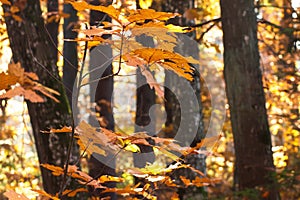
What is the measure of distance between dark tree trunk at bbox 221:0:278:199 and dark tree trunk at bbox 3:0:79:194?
6.49 ft

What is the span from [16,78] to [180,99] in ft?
16.7

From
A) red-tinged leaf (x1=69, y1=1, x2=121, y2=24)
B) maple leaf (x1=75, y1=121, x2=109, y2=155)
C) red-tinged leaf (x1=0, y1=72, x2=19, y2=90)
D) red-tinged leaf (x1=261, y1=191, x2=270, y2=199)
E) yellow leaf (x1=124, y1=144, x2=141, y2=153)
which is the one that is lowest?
red-tinged leaf (x1=261, y1=191, x2=270, y2=199)

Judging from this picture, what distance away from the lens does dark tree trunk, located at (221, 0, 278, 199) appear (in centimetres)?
562

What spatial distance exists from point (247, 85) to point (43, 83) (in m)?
2.19

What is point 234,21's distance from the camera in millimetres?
5629

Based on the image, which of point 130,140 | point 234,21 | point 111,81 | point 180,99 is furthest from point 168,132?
A: point 130,140

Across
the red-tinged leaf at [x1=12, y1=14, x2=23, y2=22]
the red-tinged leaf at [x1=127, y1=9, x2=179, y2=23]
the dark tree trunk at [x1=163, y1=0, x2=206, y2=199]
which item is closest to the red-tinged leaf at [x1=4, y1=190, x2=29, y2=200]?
the red-tinged leaf at [x1=127, y1=9, x2=179, y2=23]

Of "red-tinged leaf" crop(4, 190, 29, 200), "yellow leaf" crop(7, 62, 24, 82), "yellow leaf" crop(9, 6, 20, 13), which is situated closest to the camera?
"yellow leaf" crop(7, 62, 24, 82)

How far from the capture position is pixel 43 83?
14.6ft

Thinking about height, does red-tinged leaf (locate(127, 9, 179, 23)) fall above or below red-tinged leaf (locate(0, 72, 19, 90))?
above

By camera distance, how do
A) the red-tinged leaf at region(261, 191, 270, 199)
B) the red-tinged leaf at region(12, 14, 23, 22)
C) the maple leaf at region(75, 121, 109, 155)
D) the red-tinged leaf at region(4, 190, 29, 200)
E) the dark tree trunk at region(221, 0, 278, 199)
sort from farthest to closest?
the dark tree trunk at region(221, 0, 278, 199)
the red-tinged leaf at region(261, 191, 270, 199)
the red-tinged leaf at region(12, 14, 23, 22)
the maple leaf at region(75, 121, 109, 155)
the red-tinged leaf at region(4, 190, 29, 200)

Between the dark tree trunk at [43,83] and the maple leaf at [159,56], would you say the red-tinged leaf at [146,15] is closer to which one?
the maple leaf at [159,56]

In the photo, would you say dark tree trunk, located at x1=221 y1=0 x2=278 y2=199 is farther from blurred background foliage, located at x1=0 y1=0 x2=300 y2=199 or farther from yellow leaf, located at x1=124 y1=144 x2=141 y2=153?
yellow leaf, located at x1=124 y1=144 x2=141 y2=153

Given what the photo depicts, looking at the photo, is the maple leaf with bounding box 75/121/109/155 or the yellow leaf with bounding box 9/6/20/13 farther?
the yellow leaf with bounding box 9/6/20/13
